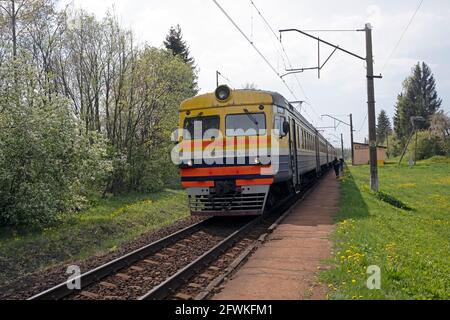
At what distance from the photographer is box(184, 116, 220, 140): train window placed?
12.5m

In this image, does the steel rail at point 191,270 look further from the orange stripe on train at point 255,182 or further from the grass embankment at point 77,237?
the grass embankment at point 77,237

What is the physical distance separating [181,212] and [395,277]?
11.6 meters

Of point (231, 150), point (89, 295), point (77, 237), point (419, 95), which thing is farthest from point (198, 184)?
point (419, 95)

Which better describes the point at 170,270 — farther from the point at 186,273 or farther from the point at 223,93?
the point at 223,93

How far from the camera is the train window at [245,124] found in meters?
12.2

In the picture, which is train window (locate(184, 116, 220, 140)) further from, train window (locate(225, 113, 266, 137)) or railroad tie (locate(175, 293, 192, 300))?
railroad tie (locate(175, 293, 192, 300))

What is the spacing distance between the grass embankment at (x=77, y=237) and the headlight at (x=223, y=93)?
4.03 m

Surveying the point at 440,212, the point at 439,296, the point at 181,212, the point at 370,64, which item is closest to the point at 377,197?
the point at 440,212

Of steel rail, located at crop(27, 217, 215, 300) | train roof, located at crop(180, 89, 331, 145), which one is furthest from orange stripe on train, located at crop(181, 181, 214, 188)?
train roof, located at crop(180, 89, 331, 145)

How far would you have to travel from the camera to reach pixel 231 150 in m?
12.1

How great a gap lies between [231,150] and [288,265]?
516 centimetres

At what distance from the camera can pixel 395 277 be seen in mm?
6324
